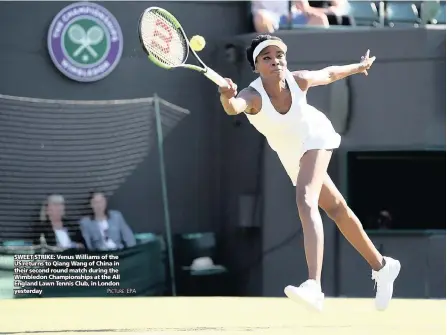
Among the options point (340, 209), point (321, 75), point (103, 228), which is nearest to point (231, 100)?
point (321, 75)

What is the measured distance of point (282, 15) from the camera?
9.27m

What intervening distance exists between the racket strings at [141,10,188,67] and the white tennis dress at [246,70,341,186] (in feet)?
1.54

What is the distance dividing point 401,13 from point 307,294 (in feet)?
18.0

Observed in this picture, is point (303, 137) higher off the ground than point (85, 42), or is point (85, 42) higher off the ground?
point (85, 42)

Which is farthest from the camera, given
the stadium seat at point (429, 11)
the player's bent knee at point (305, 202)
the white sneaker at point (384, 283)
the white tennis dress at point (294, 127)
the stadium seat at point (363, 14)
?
the stadium seat at point (363, 14)

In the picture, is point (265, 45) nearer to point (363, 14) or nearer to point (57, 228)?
point (57, 228)

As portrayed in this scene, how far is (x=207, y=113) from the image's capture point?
9.73 metres

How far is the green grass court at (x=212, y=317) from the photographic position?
17.9ft

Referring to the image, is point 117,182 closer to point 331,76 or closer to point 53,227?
point 53,227

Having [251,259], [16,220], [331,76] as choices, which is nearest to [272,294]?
[251,259]

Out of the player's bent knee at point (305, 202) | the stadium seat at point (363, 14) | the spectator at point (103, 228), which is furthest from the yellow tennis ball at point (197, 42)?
the stadium seat at point (363, 14)

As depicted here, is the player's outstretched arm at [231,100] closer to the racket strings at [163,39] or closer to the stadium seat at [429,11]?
the racket strings at [163,39]

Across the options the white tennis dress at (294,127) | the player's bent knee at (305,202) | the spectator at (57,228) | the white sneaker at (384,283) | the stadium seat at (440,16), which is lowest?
the white sneaker at (384,283)

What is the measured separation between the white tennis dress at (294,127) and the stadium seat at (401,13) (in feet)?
14.5
